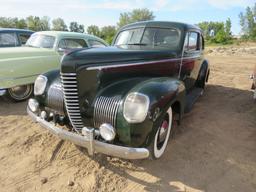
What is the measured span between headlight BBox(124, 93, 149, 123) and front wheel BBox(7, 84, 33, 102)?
3.99m

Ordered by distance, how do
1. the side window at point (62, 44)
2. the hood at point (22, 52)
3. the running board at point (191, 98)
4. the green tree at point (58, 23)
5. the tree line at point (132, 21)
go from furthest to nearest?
the green tree at point (58, 23), the tree line at point (132, 21), the side window at point (62, 44), the hood at point (22, 52), the running board at point (191, 98)

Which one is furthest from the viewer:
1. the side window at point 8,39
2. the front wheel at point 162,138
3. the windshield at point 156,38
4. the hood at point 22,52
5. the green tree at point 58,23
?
the green tree at point 58,23

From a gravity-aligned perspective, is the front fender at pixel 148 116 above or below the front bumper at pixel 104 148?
above

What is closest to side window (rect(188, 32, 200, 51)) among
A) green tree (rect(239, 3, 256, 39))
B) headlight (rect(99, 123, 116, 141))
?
headlight (rect(99, 123, 116, 141))

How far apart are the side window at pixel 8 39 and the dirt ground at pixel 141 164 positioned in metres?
4.11

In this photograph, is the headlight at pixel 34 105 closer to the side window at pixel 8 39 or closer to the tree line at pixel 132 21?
the side window at pixel 8 39

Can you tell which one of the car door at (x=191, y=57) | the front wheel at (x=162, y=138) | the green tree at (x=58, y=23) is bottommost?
the front wheel at (x=162, y=138)

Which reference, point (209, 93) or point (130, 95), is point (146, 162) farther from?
point (209, 93)

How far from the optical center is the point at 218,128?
445 centimetres

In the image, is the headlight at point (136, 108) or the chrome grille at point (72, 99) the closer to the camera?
the headlight at point (136, 108)

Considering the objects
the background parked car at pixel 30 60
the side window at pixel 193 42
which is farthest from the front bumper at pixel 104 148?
the background parked car at pixel 30 60

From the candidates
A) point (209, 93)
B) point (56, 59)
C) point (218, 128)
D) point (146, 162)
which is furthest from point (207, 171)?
point (56, 59)

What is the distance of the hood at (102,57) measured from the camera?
2885mm

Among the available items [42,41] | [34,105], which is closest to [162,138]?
[34,105]
